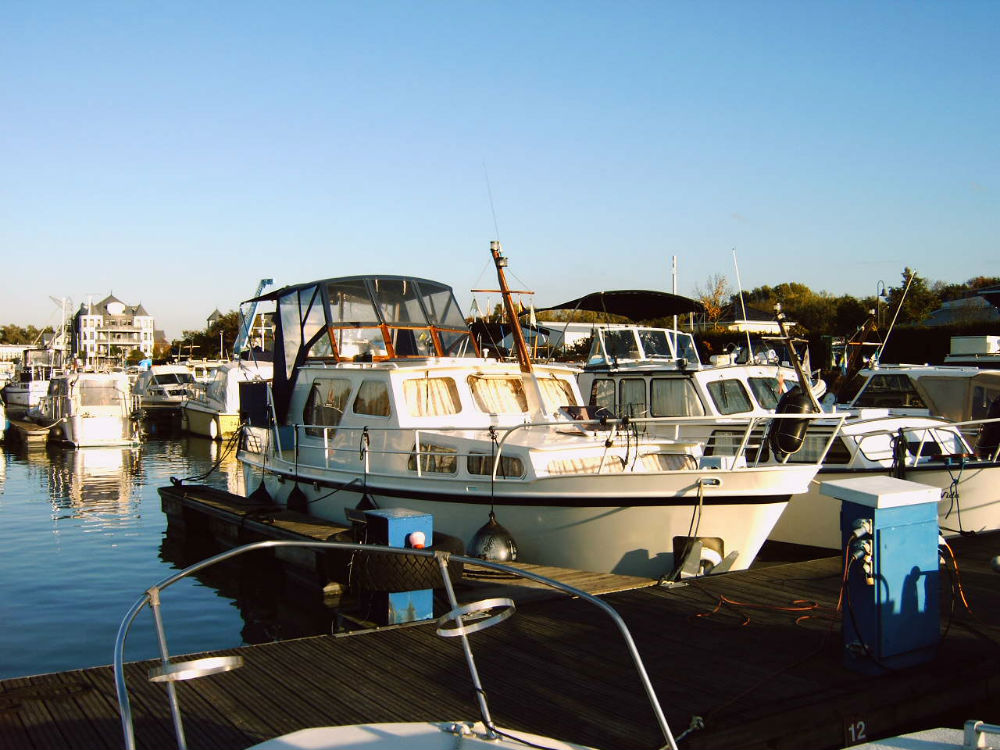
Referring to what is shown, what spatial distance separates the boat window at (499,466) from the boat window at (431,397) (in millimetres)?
1594

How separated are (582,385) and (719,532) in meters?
6.91

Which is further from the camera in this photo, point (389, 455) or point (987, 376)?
point (987, 376)

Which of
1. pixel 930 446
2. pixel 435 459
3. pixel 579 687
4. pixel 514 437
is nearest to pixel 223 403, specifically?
pixel 435 459

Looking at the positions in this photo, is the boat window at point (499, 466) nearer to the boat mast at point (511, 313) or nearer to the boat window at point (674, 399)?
the boat mast at point (511, 313)

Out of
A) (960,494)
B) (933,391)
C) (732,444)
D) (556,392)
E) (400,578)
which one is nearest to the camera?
(400,578)

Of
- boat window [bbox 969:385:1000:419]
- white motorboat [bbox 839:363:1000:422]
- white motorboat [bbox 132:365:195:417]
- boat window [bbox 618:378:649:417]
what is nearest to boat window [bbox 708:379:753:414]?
boat window [bbox 618:378:649:417]

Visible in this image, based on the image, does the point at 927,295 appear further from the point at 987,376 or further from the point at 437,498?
the point at 437,498

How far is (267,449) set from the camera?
1542 centimetres

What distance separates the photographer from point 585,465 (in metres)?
11.4

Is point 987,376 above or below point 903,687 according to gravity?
above

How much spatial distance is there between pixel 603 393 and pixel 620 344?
1185 millimetres

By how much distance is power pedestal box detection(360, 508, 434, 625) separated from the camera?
313 inches

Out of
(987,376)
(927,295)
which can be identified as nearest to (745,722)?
(987,376)

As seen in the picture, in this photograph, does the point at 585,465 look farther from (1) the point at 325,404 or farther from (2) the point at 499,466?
(1) the point at 325,404
